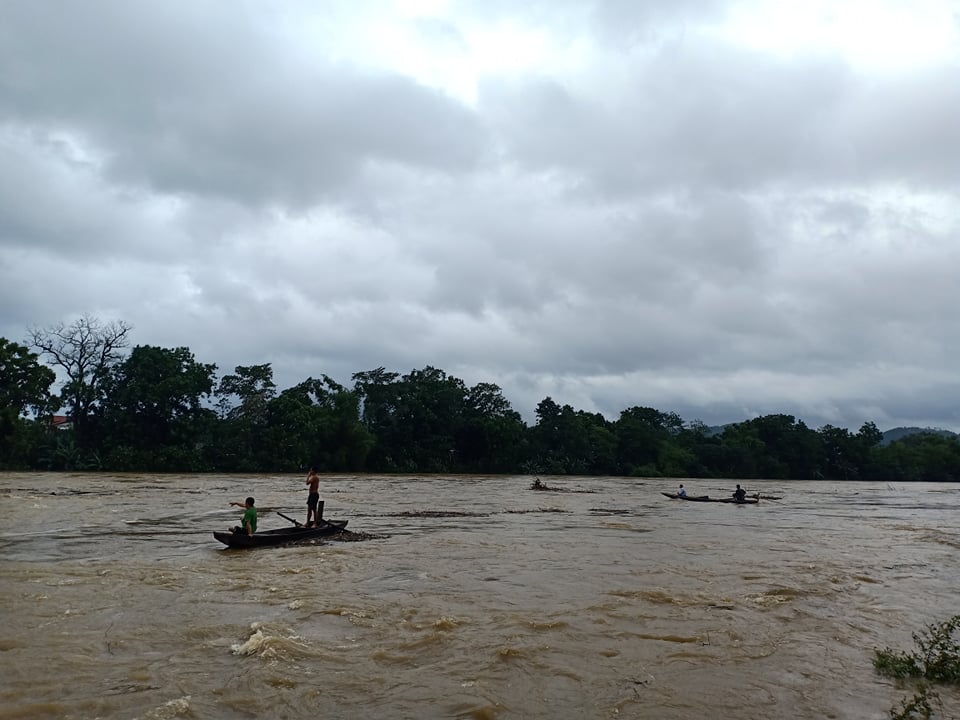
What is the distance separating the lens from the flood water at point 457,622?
795cm

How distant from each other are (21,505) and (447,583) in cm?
2313

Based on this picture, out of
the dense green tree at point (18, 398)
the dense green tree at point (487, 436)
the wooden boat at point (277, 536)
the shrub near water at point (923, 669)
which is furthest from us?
the dense green tree at point (487, 436)

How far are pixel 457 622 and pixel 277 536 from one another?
9.23 meters

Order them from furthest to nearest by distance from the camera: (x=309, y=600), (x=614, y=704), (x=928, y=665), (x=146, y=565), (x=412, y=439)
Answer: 1. (x=412, y=439)
2. (x=146, y=565)
3. (x=309, y=600)
4. (x=928, y=665)
5. (x=614, y=704)

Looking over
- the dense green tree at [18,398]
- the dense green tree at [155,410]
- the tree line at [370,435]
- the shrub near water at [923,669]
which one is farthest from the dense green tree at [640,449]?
the shrub near water at [923,669]

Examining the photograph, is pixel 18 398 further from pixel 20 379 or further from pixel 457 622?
A: pixel 457 622

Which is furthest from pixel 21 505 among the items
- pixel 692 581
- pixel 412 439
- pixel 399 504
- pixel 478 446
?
pixel 478 446

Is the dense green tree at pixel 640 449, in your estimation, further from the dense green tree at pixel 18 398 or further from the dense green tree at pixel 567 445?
the dense green tree at pixel 18 398

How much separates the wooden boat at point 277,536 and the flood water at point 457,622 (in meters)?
0.30

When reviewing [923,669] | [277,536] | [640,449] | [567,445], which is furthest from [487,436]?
[923,669]

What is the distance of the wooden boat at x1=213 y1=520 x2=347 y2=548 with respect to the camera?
58.7ft

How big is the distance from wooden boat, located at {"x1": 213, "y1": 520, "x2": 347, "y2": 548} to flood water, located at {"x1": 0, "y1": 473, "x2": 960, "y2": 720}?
0.30 m

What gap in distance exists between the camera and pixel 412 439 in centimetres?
7994

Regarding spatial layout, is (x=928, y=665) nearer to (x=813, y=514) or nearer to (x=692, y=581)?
(x=692, y=581)
